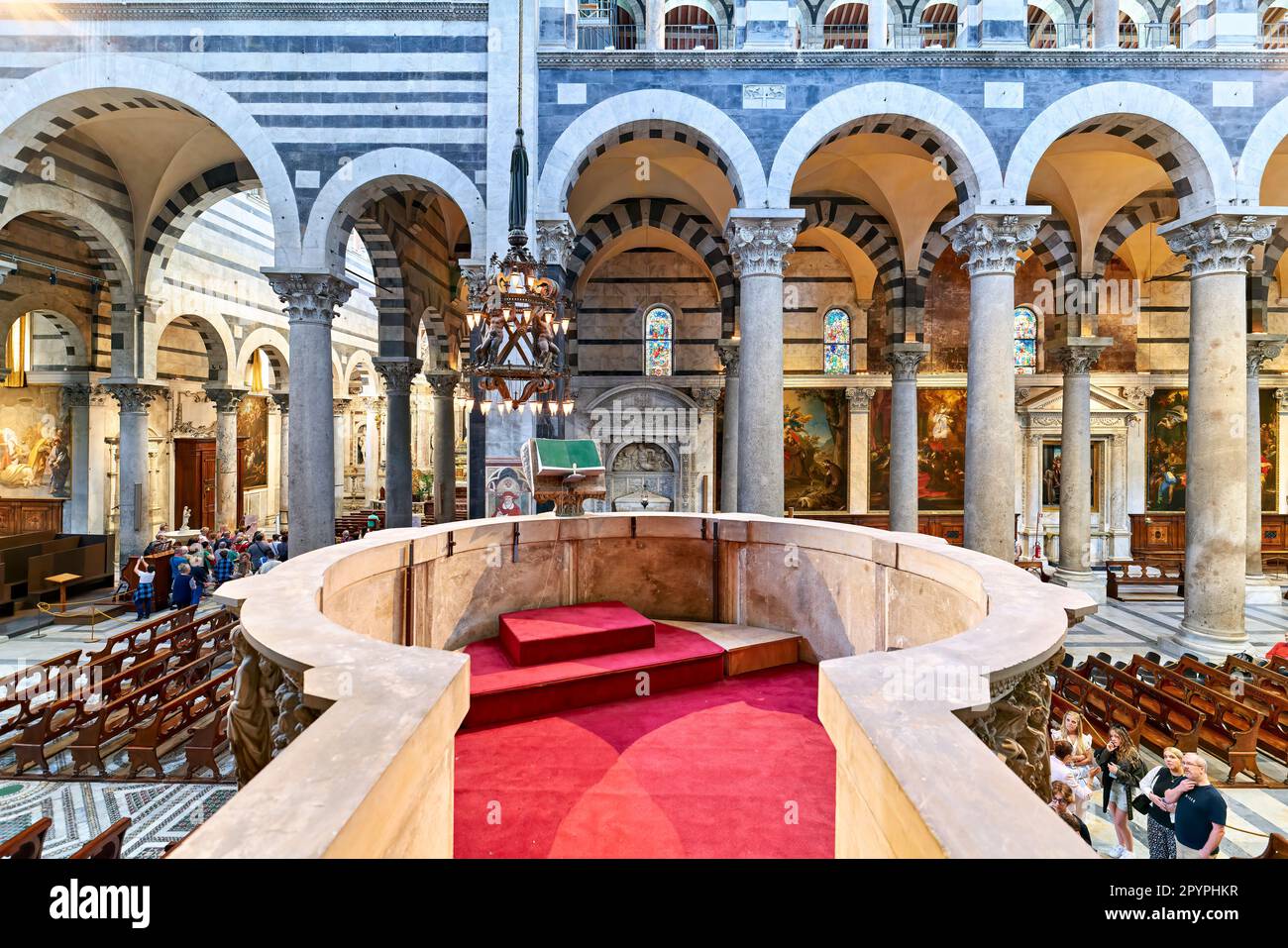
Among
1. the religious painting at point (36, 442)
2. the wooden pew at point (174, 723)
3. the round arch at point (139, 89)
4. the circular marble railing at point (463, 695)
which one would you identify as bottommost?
the wooden pew at point (174, 723)

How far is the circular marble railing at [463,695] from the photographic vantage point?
1342 millimetres

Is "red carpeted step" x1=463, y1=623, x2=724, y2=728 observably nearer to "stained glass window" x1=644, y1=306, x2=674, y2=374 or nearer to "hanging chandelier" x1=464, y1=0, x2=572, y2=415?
"hanging chandelier" x1=464, y1=0, x2=572, y2=415

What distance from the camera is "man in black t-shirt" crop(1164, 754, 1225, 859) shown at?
3662mm

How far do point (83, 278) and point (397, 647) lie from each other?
18830mm

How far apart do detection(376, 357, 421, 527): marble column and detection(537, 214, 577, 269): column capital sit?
6.30 m

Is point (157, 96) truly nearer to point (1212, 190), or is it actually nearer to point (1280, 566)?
point (1212, 190)

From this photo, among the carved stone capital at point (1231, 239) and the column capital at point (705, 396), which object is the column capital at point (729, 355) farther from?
the carved stone capital at point (1231, 239)

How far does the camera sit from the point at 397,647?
88.4 inches

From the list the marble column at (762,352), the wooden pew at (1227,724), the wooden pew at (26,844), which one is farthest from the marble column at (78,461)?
the wooden pew at (1227,724)

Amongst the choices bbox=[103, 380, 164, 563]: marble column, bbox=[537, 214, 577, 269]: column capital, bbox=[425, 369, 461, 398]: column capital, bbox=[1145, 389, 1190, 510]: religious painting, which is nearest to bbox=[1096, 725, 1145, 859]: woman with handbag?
bbox=[537, 214, 577, 269]: column capital

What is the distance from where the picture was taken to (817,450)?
59.5ft

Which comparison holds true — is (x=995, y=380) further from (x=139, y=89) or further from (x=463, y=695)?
(x=139, y=89)

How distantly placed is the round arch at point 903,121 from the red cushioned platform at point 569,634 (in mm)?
7206
